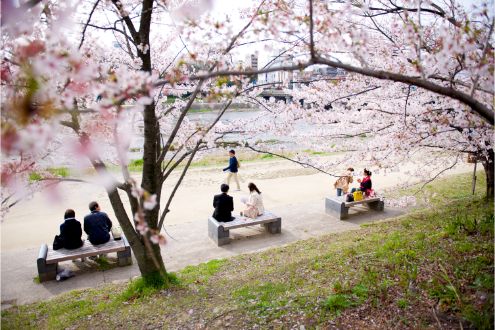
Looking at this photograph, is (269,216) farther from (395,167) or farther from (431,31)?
(431,31)

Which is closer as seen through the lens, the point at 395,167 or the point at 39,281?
the point at 39,281

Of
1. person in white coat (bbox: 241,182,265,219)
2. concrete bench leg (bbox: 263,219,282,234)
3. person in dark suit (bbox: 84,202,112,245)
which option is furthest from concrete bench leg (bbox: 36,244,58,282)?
concrete bench leg (bbox: 263,219,282,234)

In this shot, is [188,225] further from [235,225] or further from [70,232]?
[70,232]

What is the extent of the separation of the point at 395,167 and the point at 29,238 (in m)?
8.33

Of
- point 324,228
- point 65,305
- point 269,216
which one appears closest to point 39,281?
point 65,305

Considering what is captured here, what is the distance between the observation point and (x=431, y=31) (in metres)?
5.04

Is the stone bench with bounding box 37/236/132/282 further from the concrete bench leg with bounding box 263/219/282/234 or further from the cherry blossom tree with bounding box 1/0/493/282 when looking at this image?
the concrete bench leg with bounding box 263/219/282/234

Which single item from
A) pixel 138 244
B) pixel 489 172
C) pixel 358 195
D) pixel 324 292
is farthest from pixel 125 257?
pixel 489 172

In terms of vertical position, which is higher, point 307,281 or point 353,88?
point 353,88

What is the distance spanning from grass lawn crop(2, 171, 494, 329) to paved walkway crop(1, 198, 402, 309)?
52 centimetres

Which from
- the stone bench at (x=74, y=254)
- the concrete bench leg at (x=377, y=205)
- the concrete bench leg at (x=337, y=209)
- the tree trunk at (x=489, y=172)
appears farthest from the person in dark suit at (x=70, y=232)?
the tree trunk at (x=489, y=172)

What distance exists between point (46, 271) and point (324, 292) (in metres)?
4.74

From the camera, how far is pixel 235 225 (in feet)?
23.7

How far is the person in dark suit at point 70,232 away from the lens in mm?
6125
